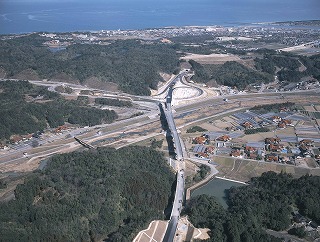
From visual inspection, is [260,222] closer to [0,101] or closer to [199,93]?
[199,93]

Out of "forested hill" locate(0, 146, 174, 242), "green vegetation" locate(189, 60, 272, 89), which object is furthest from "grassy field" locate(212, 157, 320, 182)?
"green vegetation" locate(189, 60, 272, 89)

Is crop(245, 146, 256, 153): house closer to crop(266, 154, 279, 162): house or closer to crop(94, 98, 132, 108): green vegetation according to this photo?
A: crop(266, 154, 279, 162): house

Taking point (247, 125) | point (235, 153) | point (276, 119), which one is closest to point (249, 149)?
point (235, 153)

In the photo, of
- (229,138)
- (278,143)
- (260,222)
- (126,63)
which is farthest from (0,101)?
(260,222)

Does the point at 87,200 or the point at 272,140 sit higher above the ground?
the point at 272,140

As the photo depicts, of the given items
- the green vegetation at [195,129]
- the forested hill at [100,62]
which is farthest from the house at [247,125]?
the forested hill at [100,62]

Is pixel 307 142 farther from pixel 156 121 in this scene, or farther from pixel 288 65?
pixel 288 65
